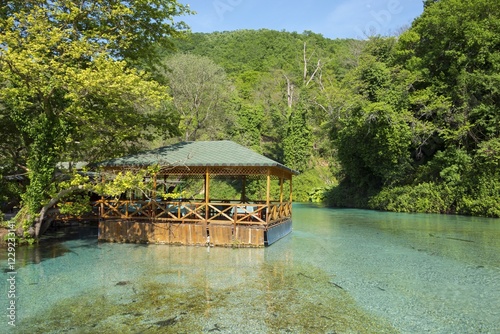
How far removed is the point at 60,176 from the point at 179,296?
27.5ft

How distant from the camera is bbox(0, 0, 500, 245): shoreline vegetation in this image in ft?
41.4

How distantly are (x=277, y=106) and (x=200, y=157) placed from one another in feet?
108

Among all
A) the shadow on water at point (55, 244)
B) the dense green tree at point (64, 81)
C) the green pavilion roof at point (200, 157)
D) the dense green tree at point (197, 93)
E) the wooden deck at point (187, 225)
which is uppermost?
the dense green tree at point (197, 93)

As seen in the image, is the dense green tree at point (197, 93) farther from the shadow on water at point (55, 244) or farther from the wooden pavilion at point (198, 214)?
the wooden pavilion at point (198, 214)

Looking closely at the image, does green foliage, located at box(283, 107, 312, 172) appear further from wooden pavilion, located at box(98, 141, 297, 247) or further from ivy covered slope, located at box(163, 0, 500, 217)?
wooden pavilion, located at box(98, 141, 297, 247)

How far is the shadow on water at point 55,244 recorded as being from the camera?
11.2 meters

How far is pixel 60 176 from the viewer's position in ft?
44.8

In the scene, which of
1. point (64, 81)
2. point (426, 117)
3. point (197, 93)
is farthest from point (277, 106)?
point (64, 81)

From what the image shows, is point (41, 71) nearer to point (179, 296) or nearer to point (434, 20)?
point (179, 296)
